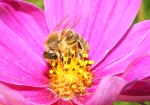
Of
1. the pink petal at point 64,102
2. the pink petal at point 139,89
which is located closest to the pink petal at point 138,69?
the pink petal at point 139,89

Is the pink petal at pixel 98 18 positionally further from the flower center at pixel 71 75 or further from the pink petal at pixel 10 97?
the pink petal at pixel 10 97

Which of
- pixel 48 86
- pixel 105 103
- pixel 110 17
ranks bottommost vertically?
pixel 48 86

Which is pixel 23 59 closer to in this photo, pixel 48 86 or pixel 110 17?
pixel 48 86

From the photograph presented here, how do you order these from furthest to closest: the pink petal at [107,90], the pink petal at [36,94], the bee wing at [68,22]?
the bee wing at [68,22] → the pink petal at [36,94] → the pink petal at [107,90]

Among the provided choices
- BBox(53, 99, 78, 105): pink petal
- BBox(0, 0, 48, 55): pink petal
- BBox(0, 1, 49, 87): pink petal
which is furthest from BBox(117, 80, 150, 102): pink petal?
BBox(0, 0, 48, 55): pink petal

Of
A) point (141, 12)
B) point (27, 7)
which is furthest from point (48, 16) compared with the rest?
point (141, 12)

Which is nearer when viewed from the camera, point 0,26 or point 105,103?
point 105,103
